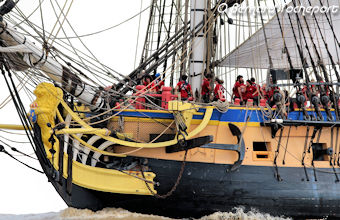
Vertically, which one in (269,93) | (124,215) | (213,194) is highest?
(269,93)

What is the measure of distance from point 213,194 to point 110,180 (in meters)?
2.33

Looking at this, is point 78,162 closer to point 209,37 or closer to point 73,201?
point 73,201

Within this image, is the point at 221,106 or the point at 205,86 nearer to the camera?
the point at 221,106

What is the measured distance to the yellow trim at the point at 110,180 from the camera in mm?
11797

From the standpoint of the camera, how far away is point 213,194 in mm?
12398

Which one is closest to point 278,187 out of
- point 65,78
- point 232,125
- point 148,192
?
point 232,125

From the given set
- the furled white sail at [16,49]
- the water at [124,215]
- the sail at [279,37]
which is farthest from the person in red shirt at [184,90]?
the sail at [279,37]

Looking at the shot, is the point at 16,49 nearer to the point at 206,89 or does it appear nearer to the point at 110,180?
the point at 110,180

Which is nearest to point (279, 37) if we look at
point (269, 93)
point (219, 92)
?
point (269, 93)

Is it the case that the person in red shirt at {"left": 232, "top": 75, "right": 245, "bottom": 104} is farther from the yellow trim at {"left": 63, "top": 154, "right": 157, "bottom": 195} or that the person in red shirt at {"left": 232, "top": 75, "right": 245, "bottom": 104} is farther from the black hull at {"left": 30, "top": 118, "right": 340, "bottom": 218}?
the yellow trim at {"left": 63, "top": 154, "right": 157, "bottom": 195}

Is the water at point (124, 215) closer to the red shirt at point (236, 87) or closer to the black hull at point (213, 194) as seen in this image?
the black hull at point (213, 194)

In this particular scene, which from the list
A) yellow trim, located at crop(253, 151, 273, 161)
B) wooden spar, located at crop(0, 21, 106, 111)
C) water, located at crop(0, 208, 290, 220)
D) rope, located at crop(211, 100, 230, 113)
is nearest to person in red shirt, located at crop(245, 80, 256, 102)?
A: yellow trim, located at crop(253, 151, 273, 161)

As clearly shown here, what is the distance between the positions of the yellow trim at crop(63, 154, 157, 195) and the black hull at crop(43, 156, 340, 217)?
0.76 feet

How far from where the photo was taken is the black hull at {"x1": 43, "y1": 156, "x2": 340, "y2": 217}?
40.2 ft
